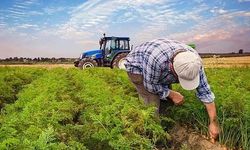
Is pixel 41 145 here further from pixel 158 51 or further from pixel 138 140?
pixel 158 51

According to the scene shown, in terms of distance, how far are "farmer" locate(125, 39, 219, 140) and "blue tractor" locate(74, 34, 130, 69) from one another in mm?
16094

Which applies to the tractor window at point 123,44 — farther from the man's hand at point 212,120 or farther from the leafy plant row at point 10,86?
the man's hand at point 212,120

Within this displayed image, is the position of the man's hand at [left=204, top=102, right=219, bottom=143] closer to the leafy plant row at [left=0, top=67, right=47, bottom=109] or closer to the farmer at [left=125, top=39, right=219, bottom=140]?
the farmer at [left=125, top=39, right=219, bottom=140]

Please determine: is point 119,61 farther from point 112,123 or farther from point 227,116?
point 112,123

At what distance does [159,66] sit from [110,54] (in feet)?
58.7

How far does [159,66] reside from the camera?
6.57m

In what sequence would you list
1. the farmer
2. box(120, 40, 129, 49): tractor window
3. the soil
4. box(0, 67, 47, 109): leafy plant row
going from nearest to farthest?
the farmer
the soil
box(0, 67, 47, 109): leafy plant row
box(120, 40, 129, 49): tractor window

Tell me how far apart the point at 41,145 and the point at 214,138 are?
306 centimetres

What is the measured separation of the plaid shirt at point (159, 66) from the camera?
20.9 ft

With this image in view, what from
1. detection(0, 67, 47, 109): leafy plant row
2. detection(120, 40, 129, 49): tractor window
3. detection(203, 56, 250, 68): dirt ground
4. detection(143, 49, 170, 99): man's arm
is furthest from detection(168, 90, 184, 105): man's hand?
detection(120, 40, 129, 49): tractor window

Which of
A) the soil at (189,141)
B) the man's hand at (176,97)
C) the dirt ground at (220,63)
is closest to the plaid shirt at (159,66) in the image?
the man's hand at (176,97)

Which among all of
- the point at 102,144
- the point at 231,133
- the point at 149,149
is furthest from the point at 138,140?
the point at 231,133

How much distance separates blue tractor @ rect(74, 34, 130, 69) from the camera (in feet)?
77.7

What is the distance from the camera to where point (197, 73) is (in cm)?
596
